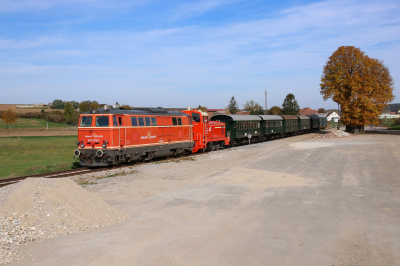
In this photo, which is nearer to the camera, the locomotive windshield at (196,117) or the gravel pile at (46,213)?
the gravel pile at (46,213)

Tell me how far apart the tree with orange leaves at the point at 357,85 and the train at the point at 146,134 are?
25297mm

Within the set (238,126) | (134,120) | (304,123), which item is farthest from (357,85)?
(134,120)

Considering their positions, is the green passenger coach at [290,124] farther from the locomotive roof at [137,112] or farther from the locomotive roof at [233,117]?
the locomotive roof at [137,112]

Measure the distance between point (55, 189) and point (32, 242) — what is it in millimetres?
2296

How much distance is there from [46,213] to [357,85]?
2003 inches

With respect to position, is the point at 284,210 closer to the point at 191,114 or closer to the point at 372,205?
the point at 372,205

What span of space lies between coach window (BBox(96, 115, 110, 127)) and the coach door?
0.43 meters

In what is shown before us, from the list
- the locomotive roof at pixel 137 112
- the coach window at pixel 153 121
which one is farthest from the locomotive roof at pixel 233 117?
the coach window at pixel 153 121

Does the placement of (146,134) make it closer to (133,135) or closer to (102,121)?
(133,135)

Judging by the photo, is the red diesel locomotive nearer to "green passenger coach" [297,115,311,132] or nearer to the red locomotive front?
the red locomotive front

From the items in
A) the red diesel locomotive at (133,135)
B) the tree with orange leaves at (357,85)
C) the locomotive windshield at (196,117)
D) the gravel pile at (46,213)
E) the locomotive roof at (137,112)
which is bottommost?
the gravel pile at (46,213)

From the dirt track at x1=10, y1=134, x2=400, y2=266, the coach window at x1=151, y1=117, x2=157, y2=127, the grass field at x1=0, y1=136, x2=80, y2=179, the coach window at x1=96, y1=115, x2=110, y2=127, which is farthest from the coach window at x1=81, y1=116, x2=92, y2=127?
the dirt track at x1=10, y1=134, x2=400, y2=266

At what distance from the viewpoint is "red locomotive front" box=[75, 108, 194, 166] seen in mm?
17844

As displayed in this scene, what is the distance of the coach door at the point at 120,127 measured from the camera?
59.3 ft
